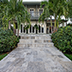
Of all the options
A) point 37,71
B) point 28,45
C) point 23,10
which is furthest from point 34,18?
point 37,71

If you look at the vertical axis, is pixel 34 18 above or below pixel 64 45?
above

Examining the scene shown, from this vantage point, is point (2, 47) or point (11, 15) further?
point (11, 15)

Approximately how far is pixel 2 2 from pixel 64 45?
708 cm

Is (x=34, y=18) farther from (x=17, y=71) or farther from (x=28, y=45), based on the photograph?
(x=17, y=71)

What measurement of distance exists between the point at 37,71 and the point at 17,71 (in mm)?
776

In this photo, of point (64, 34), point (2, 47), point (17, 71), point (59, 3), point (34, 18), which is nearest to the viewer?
point (17, 71)

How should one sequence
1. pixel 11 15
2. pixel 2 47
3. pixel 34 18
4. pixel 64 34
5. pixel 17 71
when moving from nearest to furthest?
1. pixel 17 71
2. pixel 2 47
3. pixel 64 34
4. pixel 11 15
5. pixel 34 18

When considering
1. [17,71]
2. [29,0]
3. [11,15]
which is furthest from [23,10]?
[29,0]

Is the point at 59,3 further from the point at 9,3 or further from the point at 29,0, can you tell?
the point at 29,0

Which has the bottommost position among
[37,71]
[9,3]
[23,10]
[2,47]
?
[37,71]

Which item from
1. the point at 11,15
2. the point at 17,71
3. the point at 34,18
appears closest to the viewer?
the point at 17,71

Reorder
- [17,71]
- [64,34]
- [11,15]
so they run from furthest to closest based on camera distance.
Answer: [11,15] → [64,34] → [17,71]

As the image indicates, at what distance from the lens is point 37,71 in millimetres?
2357

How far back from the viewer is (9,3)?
20.0 feet
